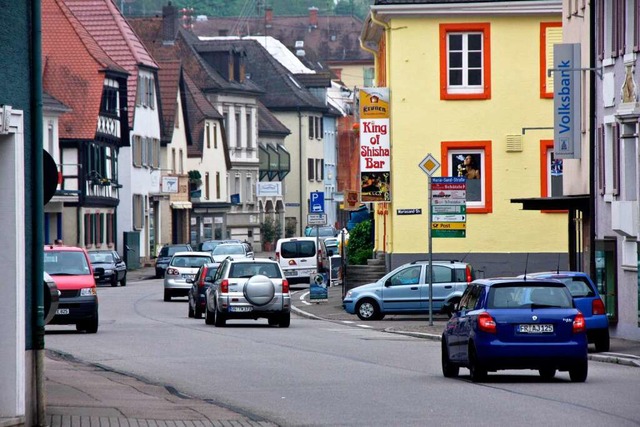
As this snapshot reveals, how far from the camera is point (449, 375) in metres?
20.9

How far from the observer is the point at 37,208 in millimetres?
13266

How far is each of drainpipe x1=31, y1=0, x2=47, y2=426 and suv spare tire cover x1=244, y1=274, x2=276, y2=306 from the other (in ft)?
63.8

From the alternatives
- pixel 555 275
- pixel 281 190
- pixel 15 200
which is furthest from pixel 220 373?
pixel 281 190

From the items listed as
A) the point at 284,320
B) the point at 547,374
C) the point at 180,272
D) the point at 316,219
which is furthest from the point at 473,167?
the point at 547,374

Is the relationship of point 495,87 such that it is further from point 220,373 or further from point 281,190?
point 281,190

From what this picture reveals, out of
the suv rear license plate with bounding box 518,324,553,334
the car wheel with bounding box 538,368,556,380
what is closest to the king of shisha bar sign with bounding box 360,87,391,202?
the car wheel with bounding box 538,368,556,380

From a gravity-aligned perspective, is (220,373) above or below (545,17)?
below

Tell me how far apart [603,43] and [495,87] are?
13089mm

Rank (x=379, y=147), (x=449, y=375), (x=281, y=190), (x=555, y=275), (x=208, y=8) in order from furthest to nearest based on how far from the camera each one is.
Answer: (x=208, y=8) → (x=281, y=190) → (x=379, y=147) → (x=555, y=275) → (x=449, y=375)

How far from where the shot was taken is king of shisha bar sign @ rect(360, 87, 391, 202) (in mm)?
45594

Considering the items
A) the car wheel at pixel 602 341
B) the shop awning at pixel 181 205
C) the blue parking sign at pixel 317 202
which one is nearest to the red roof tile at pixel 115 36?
the shop awning at pixel 181 205

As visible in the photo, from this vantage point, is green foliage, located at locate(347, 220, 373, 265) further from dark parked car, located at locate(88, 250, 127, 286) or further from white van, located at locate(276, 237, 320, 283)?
dark parked car, located at locate(88, 250, 127, 286)

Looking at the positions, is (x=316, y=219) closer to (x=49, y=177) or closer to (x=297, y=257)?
(x=297, y=257)

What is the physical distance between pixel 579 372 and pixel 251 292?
1410 cm
